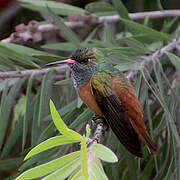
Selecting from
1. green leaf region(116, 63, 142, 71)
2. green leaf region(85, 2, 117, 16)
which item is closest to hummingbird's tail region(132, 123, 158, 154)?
green leaf region(116, 63, 142, 71)

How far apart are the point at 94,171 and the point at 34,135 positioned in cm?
99

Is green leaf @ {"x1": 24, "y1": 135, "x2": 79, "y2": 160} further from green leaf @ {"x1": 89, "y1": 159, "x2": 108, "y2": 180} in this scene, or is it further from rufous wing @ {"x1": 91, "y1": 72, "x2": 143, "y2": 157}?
rufous wing @ {"x1": 91, "y1": 72, "x2": 143, "y2": 157}

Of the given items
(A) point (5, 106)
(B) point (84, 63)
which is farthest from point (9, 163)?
(B) point (84, 63)

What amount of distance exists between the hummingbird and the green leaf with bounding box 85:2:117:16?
0.68 metres

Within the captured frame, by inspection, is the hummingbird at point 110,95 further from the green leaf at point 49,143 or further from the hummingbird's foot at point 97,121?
the green leaf at point 49,143

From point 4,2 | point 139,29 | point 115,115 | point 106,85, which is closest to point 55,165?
point 115,115

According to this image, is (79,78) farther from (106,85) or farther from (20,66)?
(20,66)

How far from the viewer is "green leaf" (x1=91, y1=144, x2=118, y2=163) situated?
1134mm

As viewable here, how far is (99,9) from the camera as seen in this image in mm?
3020

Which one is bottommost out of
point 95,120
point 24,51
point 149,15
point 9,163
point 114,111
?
point 9,163

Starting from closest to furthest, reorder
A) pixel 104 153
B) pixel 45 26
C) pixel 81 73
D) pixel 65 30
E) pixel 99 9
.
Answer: pixel 104 153 < pixel 81 73 < pixel 65 30 < pixel 45 26 < pixel 99 9

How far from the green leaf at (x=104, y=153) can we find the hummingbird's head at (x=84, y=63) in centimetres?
105

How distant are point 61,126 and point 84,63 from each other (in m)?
1.25

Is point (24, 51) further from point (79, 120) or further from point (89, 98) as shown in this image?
point (79, 120)
